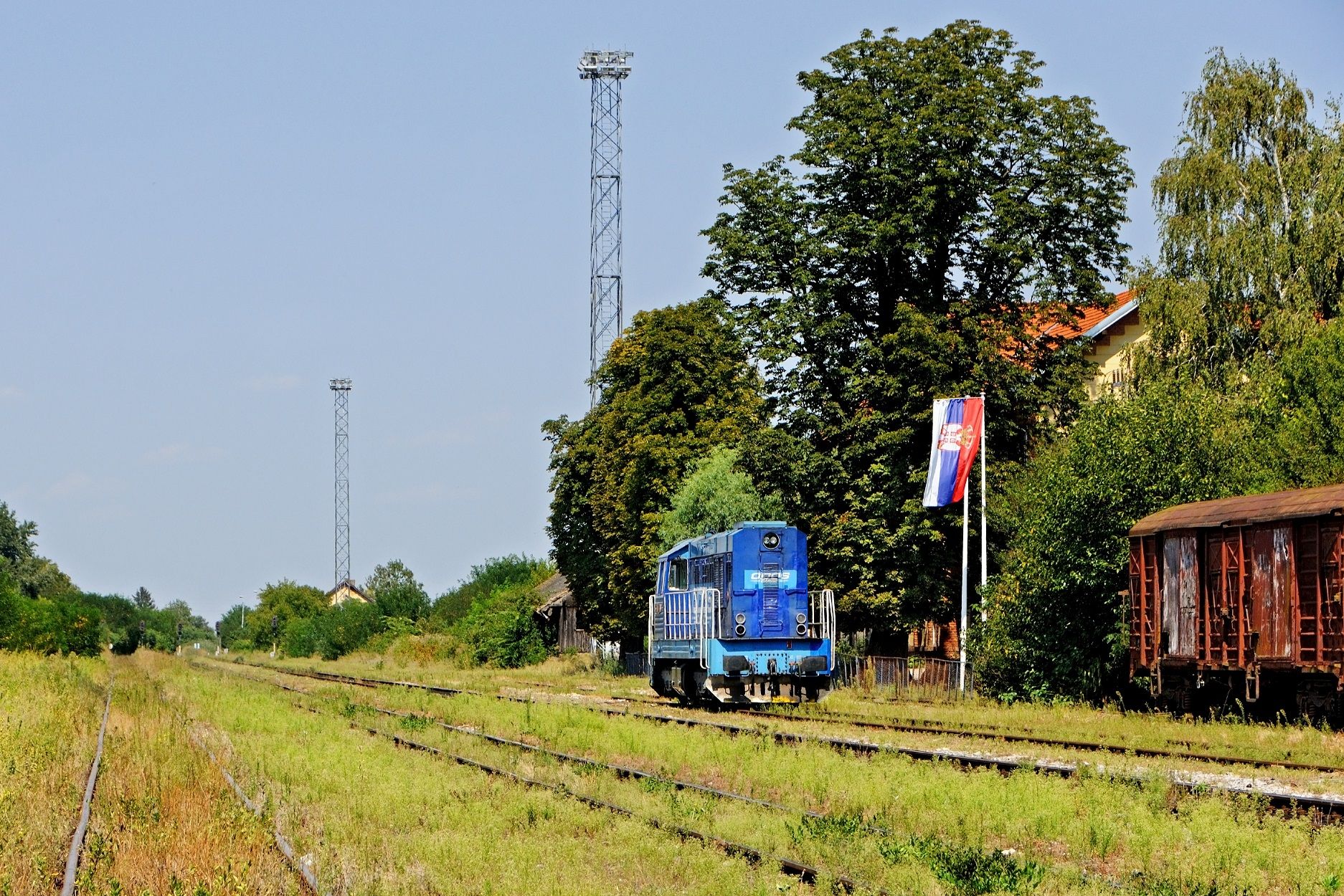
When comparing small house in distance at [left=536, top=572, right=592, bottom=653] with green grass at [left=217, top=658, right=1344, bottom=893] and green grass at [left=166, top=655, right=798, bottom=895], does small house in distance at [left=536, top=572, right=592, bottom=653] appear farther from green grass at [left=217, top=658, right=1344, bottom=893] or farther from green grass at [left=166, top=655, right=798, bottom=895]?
green grass at [left=217, top=658, right=1344, bottom=893]

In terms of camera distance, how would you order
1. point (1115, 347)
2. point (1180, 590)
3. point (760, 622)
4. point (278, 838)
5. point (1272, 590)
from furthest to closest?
point (1115, 347)
point (760, 622)
point (1180, 590)
point (1272, 590)
point (278, 838)

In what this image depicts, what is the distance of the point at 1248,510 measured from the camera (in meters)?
24.4

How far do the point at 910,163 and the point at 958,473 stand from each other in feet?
30.7

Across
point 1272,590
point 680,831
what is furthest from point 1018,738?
point 680,831

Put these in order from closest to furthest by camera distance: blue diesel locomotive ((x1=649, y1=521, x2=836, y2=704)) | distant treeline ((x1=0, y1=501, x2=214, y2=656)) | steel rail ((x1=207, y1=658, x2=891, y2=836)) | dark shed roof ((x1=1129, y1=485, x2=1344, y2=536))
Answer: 1. steel rail ((x1=207, y1=658, x2=891, y2=836))
2. dark shed roof ((x1=1129, y1=485, x2=1344, y2=536))
3. blue diesel locomotive ((x1=649, y1=521, x2=836, y2=704))
4. distant treeline ((x1=0, y1=501, x2=214, y2=656))

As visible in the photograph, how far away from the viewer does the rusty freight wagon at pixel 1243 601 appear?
22297 millimetres

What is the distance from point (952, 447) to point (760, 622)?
8.59m

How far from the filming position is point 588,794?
15.2m

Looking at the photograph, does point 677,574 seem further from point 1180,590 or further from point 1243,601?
point 1243,601

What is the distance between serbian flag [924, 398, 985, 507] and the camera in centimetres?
3456

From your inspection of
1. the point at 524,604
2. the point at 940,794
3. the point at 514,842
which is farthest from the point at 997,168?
the point at 524,604

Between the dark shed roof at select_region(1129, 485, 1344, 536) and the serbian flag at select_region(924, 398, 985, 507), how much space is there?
279 inches

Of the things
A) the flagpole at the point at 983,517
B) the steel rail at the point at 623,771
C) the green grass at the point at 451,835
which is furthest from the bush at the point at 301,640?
the green grass at the point at 451,835

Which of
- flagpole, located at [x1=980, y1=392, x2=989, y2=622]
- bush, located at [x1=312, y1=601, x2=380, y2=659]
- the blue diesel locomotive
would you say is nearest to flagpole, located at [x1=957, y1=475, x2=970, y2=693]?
flagpole, located at [x1=980, y1=392, x2=989, y2=622]
